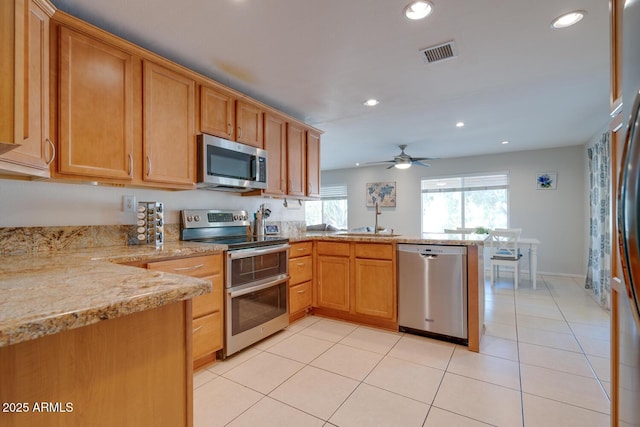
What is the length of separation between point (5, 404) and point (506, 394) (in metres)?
2.29

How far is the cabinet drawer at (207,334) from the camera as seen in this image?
2.03 meters

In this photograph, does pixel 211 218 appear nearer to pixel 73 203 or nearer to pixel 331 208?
pixel 73 203

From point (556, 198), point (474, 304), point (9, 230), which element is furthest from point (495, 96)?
point (9, 230)

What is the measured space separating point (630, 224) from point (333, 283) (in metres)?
2.57

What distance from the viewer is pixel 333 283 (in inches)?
123

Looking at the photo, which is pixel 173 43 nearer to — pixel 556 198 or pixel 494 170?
pixel 494 170

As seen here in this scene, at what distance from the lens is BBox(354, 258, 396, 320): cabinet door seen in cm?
280

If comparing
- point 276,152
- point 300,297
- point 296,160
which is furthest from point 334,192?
point 300,297

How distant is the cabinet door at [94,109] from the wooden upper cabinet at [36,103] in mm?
144

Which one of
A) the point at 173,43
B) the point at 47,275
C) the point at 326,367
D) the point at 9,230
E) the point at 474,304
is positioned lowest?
the point at 326,367

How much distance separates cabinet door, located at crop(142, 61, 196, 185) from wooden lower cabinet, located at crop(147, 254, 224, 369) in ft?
2.14

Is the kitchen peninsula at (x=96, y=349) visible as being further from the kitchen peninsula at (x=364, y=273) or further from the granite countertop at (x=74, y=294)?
the kitchen peninsula at (x=364, y=273)

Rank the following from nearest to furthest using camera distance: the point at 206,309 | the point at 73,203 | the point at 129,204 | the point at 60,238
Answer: the point at 60,238 < the point at 73,203 < the point at 206,309 < the point at 129,204

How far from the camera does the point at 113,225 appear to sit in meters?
2.12
